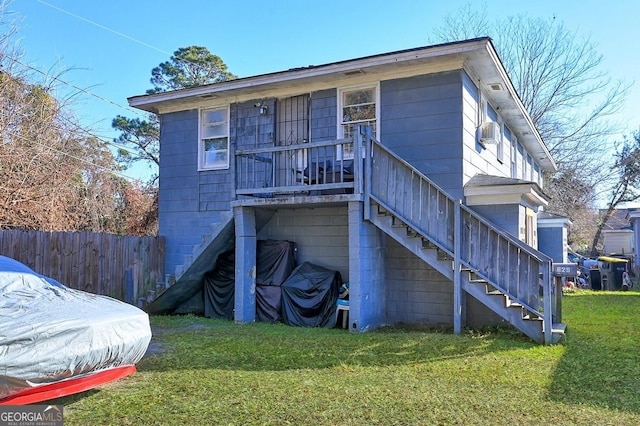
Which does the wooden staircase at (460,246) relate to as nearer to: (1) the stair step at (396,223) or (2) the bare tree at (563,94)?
(1) the stair step at (396,223)

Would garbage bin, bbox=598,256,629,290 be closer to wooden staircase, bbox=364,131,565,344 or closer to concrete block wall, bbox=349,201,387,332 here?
wooden staircase, bbox=364,131,565,344

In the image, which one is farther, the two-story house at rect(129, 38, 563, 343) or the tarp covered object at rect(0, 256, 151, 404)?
the two-story house at rect(129, 38, 563, 343)

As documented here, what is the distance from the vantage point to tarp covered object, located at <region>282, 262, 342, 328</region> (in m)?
8.79

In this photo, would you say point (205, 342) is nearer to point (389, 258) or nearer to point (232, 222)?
point (232, 222)

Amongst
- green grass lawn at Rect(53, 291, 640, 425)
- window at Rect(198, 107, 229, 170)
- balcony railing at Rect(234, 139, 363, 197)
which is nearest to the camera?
green grass lawn at Rect(53, 291, 640, 425)

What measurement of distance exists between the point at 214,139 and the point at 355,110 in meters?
3.44

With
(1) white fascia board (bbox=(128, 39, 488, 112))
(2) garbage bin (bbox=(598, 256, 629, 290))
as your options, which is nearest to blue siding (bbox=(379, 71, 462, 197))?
(1) white fascia board (bbox=(128, 39, 488, 112))

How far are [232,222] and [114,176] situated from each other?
45.5 feet

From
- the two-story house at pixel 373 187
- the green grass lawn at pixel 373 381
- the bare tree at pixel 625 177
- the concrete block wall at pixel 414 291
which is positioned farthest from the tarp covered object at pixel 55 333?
the bare tree at pixel 625 177

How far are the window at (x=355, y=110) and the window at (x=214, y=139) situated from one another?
2793 millimetres

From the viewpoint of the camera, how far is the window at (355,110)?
9.16m

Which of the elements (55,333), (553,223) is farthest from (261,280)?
(553,223)

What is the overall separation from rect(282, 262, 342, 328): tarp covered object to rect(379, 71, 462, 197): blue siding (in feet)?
8.54

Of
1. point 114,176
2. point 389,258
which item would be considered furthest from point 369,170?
point 114,176
